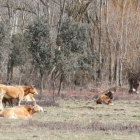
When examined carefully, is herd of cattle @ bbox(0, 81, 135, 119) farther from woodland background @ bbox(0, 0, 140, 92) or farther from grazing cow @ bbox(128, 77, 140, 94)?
grazing cow @ bbox(128, 77, 140, 94)

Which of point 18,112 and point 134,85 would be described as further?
point 134,85

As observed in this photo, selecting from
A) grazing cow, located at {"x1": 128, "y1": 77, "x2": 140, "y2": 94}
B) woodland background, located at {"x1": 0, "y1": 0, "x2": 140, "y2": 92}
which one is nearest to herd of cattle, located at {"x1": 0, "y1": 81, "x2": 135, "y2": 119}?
woodland background, located at {"x1": 0, "y1": 0, "x2": 140, "y2": 92}

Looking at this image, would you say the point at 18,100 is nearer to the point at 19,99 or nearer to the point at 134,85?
the point at 19,99

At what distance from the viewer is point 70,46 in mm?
28188

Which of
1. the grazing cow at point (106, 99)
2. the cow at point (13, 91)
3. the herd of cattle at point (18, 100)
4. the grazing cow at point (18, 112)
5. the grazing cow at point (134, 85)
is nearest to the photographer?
the grazing cow at point (18, 112)

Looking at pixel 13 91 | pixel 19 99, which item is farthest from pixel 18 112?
pixel 19 99

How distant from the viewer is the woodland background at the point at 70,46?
2741 centimetres

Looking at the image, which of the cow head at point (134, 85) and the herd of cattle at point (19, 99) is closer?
the herd of cattle at point (19, 99)

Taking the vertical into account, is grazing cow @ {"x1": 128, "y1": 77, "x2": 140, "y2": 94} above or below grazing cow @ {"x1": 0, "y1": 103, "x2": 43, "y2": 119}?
above

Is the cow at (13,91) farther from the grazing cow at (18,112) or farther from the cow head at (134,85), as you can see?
the cow head at (134,85)

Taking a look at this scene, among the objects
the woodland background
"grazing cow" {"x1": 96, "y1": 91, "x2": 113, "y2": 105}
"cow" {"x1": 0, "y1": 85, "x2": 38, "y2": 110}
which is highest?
the woodland background

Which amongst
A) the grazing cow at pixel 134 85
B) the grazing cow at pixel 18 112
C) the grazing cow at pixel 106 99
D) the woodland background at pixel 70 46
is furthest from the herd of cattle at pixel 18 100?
the grazing cow at pixel 134 85

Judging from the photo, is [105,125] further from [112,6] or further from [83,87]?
[112,6]

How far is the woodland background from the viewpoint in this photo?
27406 millimetres
